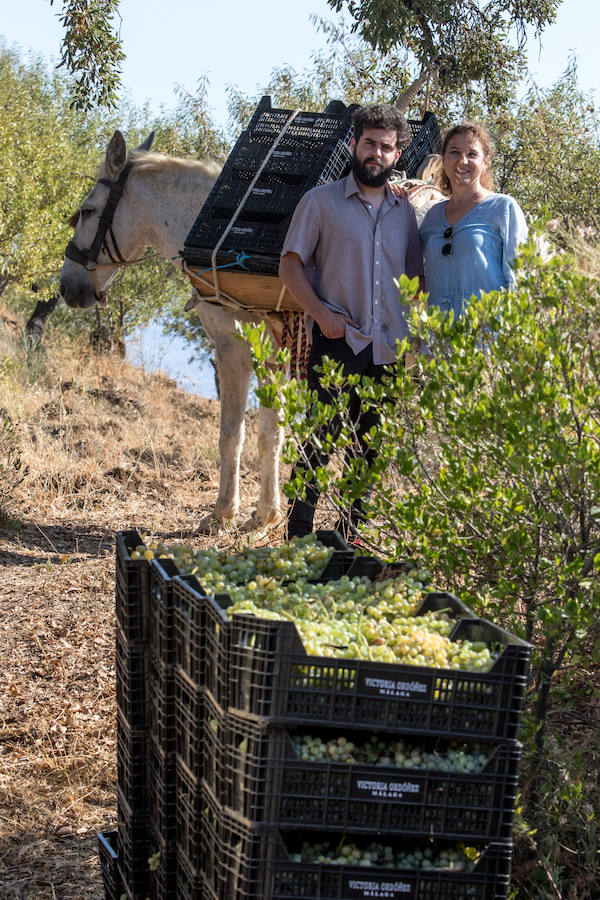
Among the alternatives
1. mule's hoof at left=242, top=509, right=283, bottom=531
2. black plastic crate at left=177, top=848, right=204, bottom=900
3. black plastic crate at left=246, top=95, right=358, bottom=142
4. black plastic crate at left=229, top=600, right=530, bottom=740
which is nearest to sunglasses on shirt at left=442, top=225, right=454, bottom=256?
black plastic crate at left=246, top=95, right=358, bottom=142

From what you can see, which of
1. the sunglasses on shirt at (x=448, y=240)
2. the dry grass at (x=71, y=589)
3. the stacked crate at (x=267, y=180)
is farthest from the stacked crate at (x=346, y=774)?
the stacked crate at (x=267, y=180)

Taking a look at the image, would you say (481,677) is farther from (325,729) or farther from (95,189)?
(95,189)

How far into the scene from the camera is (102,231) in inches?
303

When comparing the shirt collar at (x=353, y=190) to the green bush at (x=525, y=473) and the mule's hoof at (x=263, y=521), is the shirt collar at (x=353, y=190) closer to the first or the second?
the green bush at (x=525, y=473)

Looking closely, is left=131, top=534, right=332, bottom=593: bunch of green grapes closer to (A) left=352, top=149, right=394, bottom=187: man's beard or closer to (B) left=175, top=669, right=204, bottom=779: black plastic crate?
(B) left=175, top=669, right=204, bottom=779: black plastic crate

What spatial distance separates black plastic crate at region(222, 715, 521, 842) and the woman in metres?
2.57

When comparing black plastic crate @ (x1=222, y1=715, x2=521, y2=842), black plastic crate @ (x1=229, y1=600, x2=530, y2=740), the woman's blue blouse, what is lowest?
black plastic crate @ (x1=222, y1=715, x2=521, y2=842)

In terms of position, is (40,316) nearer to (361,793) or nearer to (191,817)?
(191,817)

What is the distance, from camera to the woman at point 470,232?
4.36 metres

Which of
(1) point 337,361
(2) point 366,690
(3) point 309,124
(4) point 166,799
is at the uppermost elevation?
(3) point 309,124

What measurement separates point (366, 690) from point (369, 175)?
317 cm

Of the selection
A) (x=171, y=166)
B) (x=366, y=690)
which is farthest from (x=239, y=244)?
(x=366, y=690)

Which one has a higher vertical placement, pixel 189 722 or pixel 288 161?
pixel 288 161

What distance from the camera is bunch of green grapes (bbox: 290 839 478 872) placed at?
7.07ft
